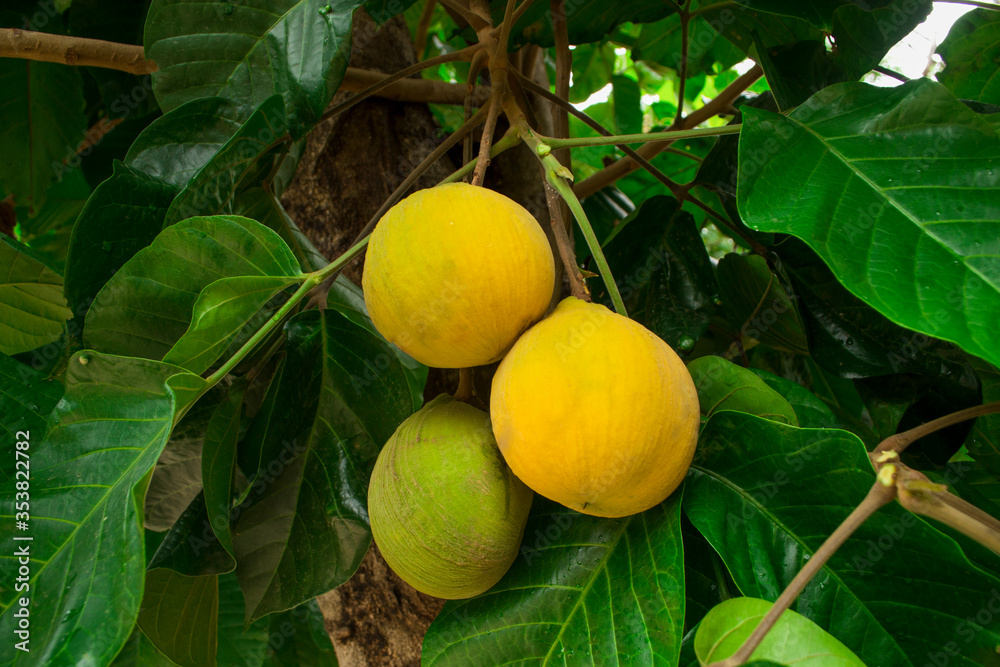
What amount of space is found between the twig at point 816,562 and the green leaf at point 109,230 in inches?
26.6

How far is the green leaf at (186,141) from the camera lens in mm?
731

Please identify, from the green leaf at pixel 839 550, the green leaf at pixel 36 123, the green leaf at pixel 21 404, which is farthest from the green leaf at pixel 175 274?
the green leaf at pixel 36 123

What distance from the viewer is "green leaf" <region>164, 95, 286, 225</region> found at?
2.21ft

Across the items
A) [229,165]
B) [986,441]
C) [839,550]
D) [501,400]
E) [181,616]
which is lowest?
[181,616]

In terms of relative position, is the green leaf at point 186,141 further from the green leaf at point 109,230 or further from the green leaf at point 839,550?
the green leaf at point 839,550

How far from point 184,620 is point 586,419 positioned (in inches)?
24.1

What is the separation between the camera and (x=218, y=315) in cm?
58

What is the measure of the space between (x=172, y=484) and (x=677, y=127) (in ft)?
3.01

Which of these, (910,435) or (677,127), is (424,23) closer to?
(677,127)

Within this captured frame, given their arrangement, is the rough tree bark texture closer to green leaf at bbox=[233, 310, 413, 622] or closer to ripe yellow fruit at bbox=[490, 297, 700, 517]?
green leaf at bbox=[233, 310, 413, 622]

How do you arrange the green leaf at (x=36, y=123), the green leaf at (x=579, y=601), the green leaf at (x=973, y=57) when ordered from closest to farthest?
the green leaf at (x=579, y=601), the green leaf at (x=973, y=57), the green leaf at (x=36, y=123)

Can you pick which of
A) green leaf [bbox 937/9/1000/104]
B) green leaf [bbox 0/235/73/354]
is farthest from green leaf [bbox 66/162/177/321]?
green leaf [bbox 937/9/1000/104]

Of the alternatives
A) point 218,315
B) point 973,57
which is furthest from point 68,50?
point 973,57

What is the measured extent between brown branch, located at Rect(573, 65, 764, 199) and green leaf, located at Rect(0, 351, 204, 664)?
762 mm
